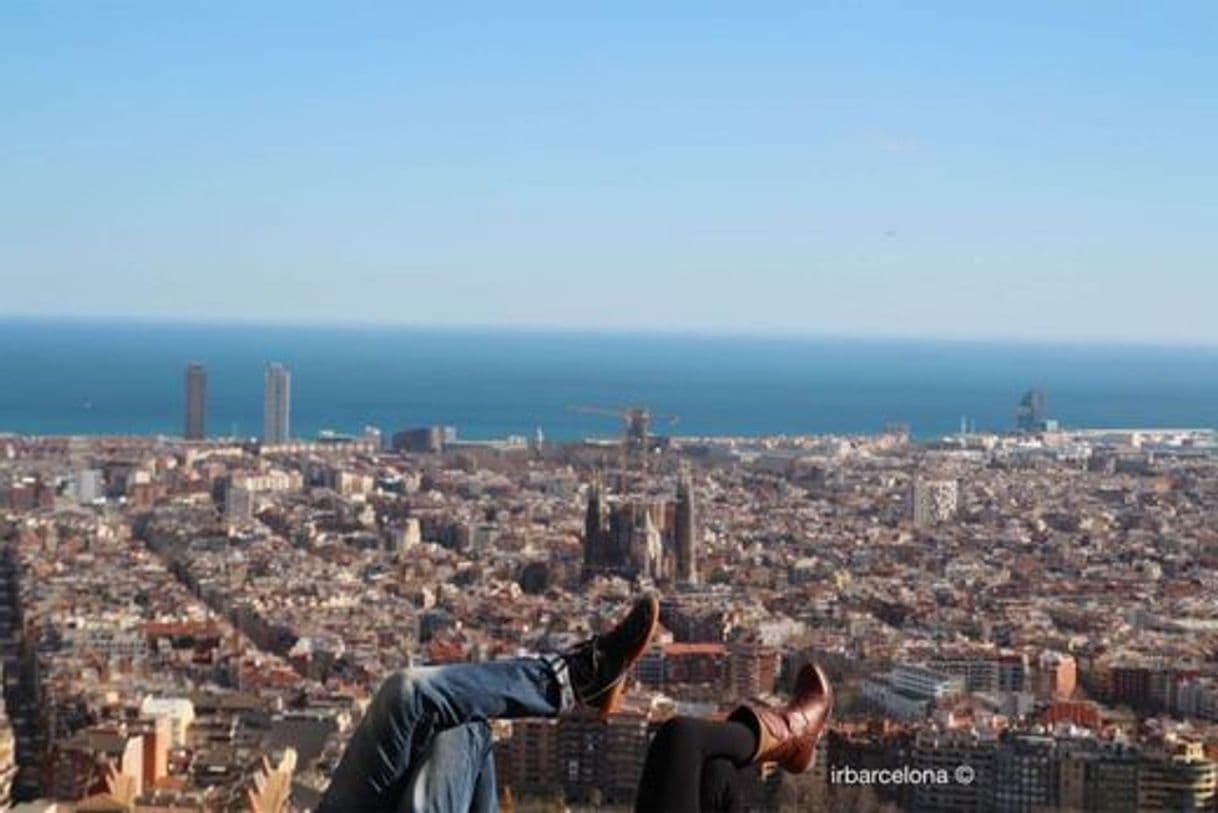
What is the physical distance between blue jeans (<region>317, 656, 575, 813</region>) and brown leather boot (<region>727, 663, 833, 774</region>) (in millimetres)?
241

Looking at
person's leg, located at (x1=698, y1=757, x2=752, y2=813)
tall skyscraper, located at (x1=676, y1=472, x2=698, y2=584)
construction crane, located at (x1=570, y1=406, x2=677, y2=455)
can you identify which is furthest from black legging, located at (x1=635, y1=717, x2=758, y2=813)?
construction crane, located at (x1=570, y1=406, x2=677, y2=455)

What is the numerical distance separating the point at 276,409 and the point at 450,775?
2450cm

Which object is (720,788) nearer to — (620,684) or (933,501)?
(620,684)

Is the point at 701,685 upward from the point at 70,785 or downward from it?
downward

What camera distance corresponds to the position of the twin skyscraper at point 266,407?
23.8 m

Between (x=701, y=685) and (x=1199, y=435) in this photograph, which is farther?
(x=1199, y=435)

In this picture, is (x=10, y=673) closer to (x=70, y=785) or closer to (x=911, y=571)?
(x=70, y=785)

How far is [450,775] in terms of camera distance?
5.62 feet

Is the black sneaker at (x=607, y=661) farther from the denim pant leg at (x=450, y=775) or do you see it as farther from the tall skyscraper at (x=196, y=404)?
the tall skyscraper at (x=196, y=404)

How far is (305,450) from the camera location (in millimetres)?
21875

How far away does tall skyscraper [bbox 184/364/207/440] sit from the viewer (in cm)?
2361

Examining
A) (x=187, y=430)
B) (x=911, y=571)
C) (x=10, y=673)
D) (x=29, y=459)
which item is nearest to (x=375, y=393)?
(x=187, y=430)

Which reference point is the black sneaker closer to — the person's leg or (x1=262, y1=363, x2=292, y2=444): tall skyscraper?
the person's leg

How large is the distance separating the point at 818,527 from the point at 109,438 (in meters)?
7.77
